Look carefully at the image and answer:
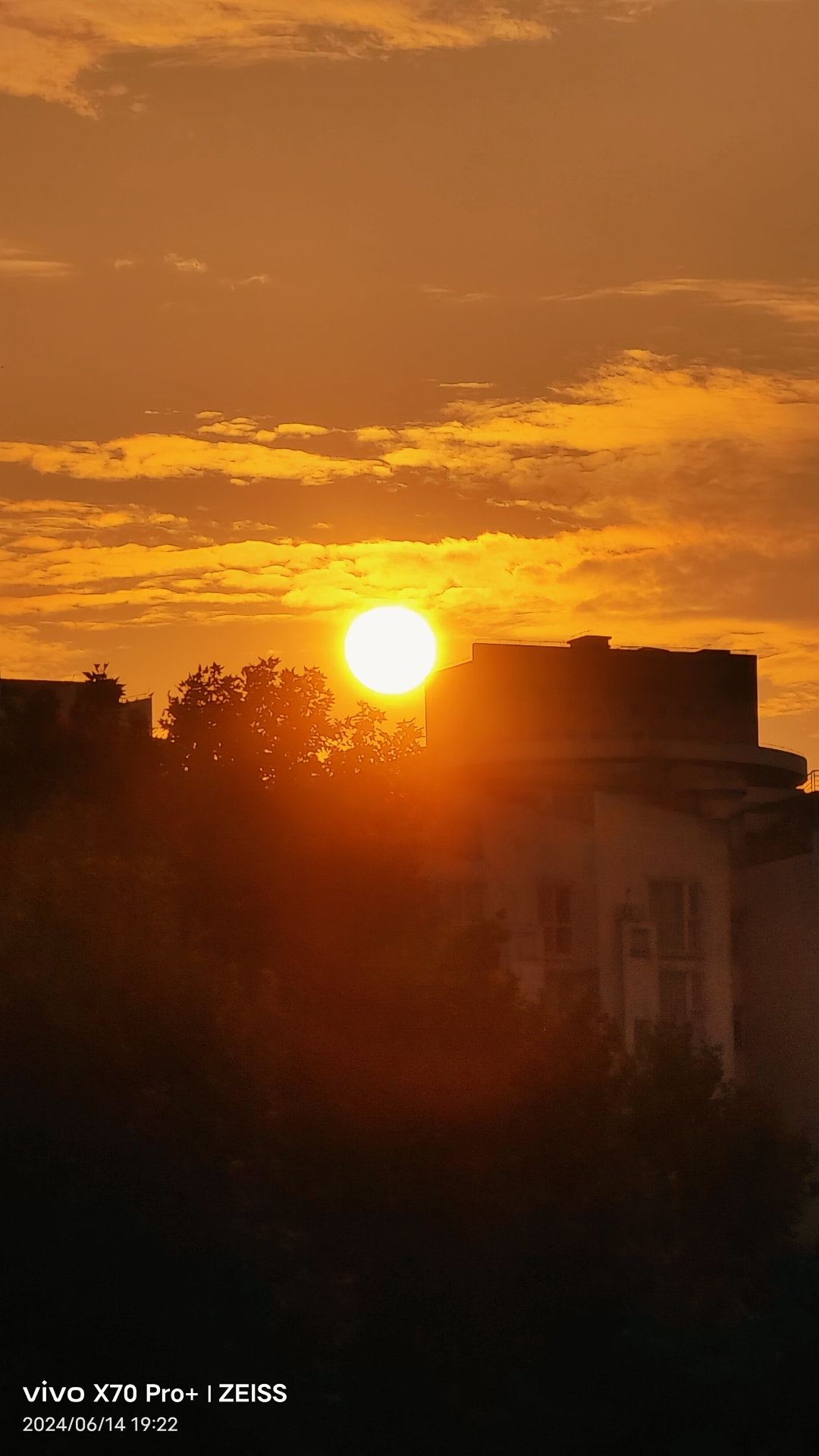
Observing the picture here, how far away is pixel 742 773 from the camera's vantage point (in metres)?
72.9

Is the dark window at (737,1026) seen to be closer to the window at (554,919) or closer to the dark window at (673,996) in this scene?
the dark window at (673,996)

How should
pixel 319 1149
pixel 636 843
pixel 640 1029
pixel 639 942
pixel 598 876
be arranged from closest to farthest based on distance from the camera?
pixel 319 1149 → pixel 640 1029 → pixel 598 876 → pixel 639 942 → pixel 636 843

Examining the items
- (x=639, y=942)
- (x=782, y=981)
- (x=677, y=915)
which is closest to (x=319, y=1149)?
(x=639, y=942)

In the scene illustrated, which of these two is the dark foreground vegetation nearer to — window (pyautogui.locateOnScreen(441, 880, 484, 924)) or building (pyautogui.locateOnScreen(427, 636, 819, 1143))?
window (pyautogui.locateOnScreen(441, 880, 484, 924))

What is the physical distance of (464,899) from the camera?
66.0m

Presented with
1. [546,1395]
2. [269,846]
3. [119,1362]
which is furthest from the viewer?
[269,846]

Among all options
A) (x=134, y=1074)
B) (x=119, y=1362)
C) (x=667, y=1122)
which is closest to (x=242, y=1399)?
(x=119, y=1362)

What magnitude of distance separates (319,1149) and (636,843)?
121 feet

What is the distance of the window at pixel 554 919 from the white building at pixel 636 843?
56 mm

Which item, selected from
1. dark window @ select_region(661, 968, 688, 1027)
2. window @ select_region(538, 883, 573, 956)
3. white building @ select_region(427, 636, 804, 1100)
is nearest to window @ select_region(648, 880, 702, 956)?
white building @ select_region(427, 636, 804, 1100)

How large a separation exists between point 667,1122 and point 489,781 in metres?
23.6

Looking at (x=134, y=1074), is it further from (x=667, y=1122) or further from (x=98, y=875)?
(x=667, y=1122)

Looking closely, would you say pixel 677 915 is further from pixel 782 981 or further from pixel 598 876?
pixel 782 981
